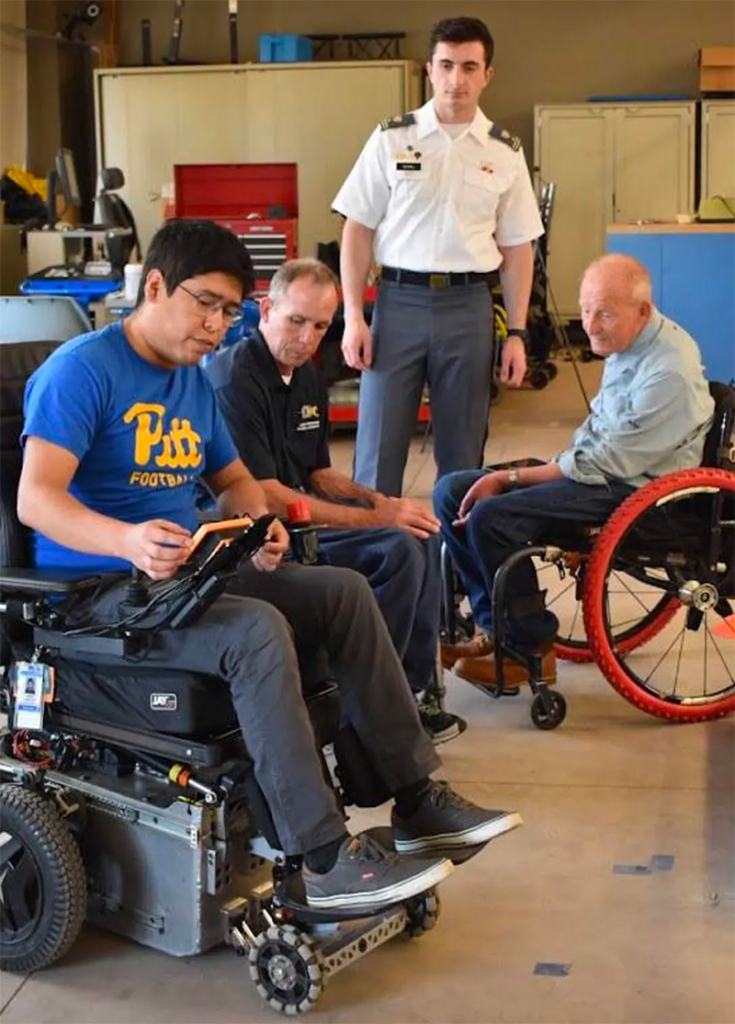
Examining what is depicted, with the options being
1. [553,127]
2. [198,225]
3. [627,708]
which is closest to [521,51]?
[553,127]

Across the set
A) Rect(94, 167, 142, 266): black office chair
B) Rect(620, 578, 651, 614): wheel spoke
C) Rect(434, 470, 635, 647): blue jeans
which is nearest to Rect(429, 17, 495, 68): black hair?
Rect(434, 470, 635, 647): blue jeans

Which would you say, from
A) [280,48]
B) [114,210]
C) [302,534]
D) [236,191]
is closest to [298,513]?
[302,534]

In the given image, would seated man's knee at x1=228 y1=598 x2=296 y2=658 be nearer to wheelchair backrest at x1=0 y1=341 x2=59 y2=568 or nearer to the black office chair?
wheelchair backrest at x1=0 y1=341 x2=59 y2=568

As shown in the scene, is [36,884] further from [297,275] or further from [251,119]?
[251,119]

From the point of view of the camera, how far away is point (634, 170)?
11.6 metres

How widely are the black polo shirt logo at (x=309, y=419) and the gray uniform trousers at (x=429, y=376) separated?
814 mm

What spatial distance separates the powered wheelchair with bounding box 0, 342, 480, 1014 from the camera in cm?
214

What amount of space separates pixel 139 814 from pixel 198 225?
949mm

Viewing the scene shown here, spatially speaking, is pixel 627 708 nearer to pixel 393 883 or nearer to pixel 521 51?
pixel 393 883

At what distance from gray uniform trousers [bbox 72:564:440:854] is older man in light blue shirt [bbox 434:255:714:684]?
39.7 inches

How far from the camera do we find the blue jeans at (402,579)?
2.92 metres

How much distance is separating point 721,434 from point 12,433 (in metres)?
1.72

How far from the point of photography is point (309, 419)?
3090 millimetres

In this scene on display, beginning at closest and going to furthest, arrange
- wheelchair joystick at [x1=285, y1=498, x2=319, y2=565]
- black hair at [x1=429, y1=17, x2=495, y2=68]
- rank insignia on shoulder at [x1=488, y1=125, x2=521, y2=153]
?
1. wheelchair joystick at [x1=285, y1=498, x2=319, y2=565]
2. black hair at [x1=429, y1=17, x2=495, y2=68]
3. rank insignia on shoulder at [x1=488, y1=125, x2=521, y2=153]
